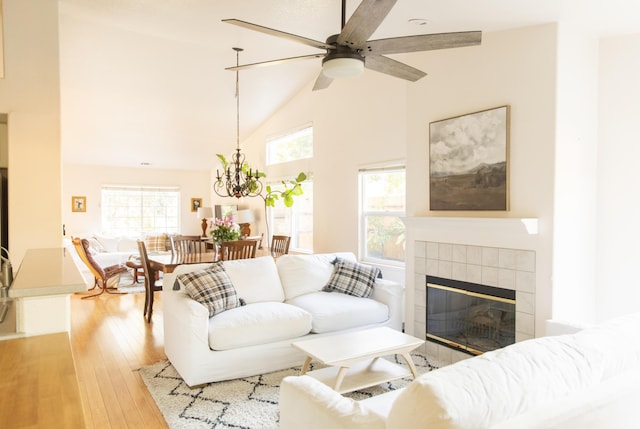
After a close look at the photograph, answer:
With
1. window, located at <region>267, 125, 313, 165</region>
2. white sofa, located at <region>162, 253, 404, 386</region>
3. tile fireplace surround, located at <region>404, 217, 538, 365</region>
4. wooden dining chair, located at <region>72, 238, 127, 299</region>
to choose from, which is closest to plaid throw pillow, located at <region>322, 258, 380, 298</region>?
white sofa, located at <region>162, 253, 404, 386</region>

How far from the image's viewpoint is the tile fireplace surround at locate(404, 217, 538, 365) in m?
3.11

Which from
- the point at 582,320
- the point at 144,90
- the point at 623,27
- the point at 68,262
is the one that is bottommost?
the point at 582,320

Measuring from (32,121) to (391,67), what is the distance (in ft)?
11.0

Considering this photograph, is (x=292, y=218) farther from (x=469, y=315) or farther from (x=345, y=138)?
(x=469, y=315)

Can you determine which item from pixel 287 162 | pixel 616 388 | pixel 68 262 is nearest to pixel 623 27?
pixel 616 388

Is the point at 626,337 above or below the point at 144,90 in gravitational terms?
below

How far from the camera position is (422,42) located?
227 centimetres

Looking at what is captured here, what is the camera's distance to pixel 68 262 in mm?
2037

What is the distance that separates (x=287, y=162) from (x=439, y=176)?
149 inches

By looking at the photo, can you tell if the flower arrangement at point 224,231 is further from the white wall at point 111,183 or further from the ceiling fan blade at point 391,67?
the white wall at point 111,183

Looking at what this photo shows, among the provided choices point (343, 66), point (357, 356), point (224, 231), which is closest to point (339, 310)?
point (357, 356)

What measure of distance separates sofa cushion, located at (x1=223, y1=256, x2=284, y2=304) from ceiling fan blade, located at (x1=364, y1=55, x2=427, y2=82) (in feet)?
7.27

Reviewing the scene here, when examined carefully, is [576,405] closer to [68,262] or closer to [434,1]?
[68,262]

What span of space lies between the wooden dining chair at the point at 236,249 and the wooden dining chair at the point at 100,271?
101 inches
